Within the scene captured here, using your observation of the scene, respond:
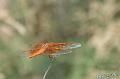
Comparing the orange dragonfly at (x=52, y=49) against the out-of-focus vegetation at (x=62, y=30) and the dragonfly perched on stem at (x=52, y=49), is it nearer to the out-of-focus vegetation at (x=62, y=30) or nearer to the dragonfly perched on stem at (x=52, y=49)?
the dragonfly perched on stem at (x=52, y=49)

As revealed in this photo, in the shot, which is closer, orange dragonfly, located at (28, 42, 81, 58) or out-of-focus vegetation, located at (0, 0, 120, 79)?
orange dragonfly, located at (28, 42, 81, 58)

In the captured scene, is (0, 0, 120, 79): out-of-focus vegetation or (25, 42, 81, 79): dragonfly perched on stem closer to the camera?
(25, 42, 81, 79): dragonfly perched on stem

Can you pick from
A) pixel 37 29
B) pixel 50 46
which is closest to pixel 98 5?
pixel 37 29

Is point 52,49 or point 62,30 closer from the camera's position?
point 52,49

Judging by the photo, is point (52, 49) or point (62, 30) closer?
point (52, 49)

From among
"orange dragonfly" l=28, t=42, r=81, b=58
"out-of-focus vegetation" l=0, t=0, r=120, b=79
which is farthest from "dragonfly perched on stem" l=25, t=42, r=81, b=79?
"out-of-focus vegetation" l=0, t=0, r=120, b=79

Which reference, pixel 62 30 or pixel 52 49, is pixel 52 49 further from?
pixel 62 30

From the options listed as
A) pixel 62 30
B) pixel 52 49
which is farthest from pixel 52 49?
pixel 62 30

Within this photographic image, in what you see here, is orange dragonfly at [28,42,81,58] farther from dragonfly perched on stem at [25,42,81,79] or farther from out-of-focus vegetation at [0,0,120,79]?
out-of-focus vegetation at [0,0,120,79]
